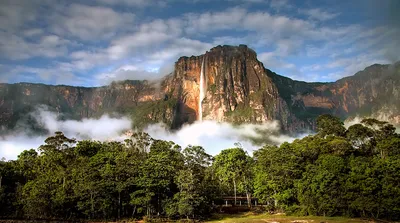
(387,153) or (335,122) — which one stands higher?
(335,122)

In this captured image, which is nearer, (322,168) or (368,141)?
(322,168)

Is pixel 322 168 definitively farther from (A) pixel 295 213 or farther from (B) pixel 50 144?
(B) pixel 50 144

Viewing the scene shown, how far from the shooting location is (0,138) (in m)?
199

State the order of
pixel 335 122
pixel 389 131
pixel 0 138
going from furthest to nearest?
pixel 0 138
pixel 335 122
pixel 389 131

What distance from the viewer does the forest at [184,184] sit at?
52906mm

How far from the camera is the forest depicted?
52.9 metres

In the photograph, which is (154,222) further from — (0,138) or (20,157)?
(0,138)

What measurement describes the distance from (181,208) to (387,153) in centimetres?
3743

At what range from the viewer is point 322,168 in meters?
57.4

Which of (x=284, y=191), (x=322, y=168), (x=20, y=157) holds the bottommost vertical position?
(x=284, y=191)

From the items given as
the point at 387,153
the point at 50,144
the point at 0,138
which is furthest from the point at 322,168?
the point at 0,138

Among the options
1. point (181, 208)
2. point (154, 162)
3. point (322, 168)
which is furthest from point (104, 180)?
point (322, 168)

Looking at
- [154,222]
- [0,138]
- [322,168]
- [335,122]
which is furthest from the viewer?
[0,138]

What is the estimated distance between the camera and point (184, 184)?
5816 cm
